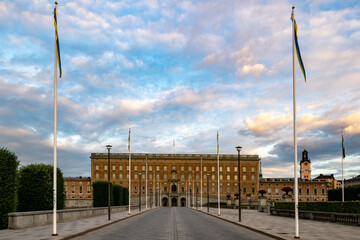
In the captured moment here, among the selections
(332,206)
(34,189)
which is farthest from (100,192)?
(332,206)

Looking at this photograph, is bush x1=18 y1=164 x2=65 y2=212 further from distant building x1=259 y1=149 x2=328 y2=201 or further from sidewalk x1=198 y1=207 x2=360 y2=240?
distant building x1=259 y1=149 x2=328 y2=201

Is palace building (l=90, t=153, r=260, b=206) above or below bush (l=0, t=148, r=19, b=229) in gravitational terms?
below

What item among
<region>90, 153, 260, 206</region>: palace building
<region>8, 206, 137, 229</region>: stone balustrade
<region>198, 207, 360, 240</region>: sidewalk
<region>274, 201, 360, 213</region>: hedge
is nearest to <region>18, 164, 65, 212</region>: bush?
<region>8, 206, 137, 229</region>: stone balustrade

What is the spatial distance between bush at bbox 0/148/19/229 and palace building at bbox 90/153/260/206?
5742 inches

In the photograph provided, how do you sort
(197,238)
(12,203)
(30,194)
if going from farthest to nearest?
(30,194) < (12,203) < (197,238)

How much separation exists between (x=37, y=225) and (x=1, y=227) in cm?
292

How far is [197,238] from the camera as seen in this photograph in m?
19.5

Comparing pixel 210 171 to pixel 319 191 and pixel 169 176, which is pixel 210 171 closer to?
pixel 169 176

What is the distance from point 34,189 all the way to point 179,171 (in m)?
150

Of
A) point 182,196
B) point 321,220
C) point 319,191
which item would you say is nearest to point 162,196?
point 182,196

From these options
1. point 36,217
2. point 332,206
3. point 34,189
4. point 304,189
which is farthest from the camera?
point 304,189

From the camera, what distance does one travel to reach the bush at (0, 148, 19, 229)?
23359mm

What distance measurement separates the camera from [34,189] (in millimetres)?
30859

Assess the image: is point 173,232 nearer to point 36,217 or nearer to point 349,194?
point 36,217
